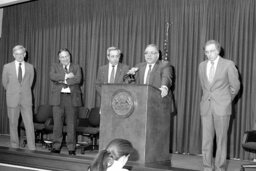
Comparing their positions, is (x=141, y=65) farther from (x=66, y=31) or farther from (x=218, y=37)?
(x=66, y=31)

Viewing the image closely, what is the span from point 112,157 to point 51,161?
2163 mm

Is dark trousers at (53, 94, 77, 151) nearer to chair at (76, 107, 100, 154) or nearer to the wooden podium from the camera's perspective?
chair at (76, 107, 100, 154)

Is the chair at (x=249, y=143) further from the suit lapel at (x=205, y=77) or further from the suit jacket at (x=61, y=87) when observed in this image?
the suit jacket at (x=61, y=87)

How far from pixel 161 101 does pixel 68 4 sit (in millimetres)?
5108

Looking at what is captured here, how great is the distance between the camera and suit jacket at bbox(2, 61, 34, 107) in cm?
595

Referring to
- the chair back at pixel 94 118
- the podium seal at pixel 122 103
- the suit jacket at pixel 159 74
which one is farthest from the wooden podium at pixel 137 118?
the chair back at pixel 94 118

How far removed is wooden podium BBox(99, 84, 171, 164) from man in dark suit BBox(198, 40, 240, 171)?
19.3 inches

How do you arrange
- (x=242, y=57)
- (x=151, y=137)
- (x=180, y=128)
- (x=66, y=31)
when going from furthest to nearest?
(x=66, y=31) < (x=180, y=128) < (x=242, y=57) < (x=151, y=137)

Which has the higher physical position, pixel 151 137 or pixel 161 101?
pixel 161 101

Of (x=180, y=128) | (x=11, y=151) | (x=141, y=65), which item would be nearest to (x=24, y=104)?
(x=11, y=151)

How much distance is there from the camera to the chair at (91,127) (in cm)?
718

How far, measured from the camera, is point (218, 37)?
7.11 m

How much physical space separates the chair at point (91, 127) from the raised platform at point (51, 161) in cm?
236

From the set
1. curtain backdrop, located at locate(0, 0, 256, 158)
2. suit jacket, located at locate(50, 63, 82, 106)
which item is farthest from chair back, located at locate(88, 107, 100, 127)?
suit jacket, located at locate(50, 63, 82, 106)
